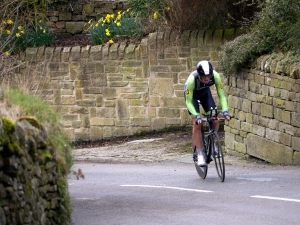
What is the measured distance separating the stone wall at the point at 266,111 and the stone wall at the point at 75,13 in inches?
268

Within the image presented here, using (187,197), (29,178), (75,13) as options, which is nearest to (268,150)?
(187,197)

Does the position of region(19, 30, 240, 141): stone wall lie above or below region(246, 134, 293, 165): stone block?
above

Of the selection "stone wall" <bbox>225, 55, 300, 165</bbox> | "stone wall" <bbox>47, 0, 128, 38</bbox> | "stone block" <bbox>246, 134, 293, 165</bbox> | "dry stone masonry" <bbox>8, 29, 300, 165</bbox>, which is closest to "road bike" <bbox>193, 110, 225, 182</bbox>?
"stone wall" <bbox>225, 55, 300, 165</bbox>

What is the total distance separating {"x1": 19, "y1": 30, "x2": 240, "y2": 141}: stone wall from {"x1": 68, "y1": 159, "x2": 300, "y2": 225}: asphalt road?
584cm

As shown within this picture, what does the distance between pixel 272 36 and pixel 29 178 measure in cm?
871

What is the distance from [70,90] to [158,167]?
6.22 meters

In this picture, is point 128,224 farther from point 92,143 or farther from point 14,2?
point 14,2

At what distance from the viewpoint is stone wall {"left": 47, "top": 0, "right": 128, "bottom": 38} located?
72.0 ft

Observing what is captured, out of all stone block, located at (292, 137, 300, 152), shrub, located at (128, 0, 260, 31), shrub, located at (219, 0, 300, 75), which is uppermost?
shrub, located at (128, 0, 260, 31)

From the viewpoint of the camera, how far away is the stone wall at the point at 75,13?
21953 millimetres

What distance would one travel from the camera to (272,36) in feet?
48.0

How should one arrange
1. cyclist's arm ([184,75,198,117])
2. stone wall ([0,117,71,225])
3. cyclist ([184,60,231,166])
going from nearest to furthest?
stone wall ([0,117,71,225]) < cyclist ([184,60,231,166]) < cyclist's arm ([184,75,198,117])

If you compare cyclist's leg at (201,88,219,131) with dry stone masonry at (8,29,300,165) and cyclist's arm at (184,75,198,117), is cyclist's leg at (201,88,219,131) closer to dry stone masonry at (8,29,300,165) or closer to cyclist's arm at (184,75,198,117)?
cyclist's arm at (184,75,198,117)

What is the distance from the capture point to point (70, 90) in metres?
20.2
